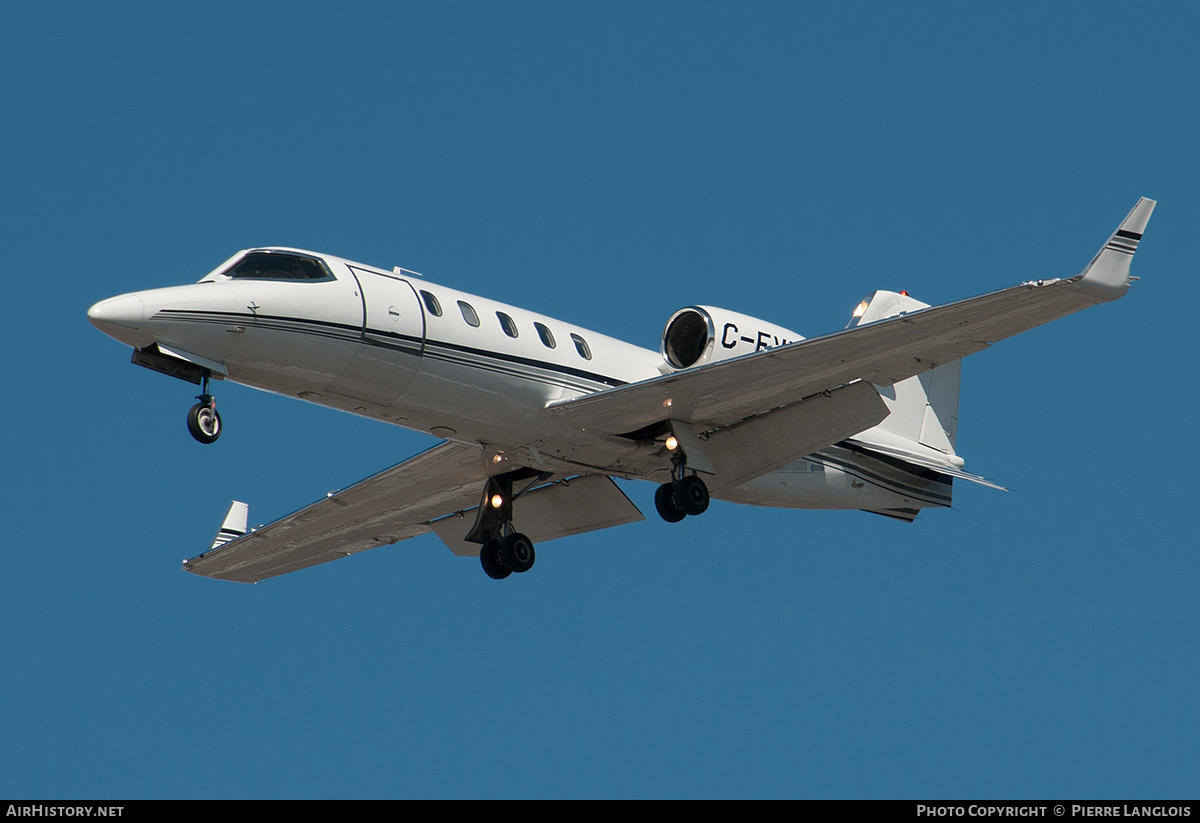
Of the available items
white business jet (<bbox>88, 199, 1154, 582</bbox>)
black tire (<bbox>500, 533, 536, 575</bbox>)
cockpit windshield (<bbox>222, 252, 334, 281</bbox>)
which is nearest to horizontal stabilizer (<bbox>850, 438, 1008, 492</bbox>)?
white business jet (<bbox>88, 199, 1154, 582</bbox>)

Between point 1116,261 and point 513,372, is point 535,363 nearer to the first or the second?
point 513,372

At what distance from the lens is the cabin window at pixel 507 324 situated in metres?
22.1

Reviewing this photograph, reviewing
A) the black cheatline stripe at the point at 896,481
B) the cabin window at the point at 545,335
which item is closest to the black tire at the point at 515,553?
the cabin window at the point at 545,335

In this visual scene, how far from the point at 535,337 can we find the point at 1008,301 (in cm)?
622

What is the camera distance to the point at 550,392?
73.4ft

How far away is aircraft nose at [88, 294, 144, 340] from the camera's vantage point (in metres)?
18.8

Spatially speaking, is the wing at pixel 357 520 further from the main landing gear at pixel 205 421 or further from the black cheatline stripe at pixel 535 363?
the main landing gear at pixel 205 421

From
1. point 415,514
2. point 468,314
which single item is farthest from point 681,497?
point 415,514

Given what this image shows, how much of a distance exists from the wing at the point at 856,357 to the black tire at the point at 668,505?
941mm

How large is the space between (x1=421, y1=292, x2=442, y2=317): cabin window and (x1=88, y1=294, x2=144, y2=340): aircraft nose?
382 centimetres

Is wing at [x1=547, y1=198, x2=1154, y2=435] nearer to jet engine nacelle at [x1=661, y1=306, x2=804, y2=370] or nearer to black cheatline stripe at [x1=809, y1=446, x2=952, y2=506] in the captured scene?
jet engine nacelle at [x1=661, y1=306, x2=804, y2=370]

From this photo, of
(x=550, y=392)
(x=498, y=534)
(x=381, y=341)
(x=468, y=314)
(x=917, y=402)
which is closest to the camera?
(x=381, y=341)

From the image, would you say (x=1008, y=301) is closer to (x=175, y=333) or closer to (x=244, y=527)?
(x=175, y=333)

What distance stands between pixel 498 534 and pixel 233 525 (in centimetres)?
589
